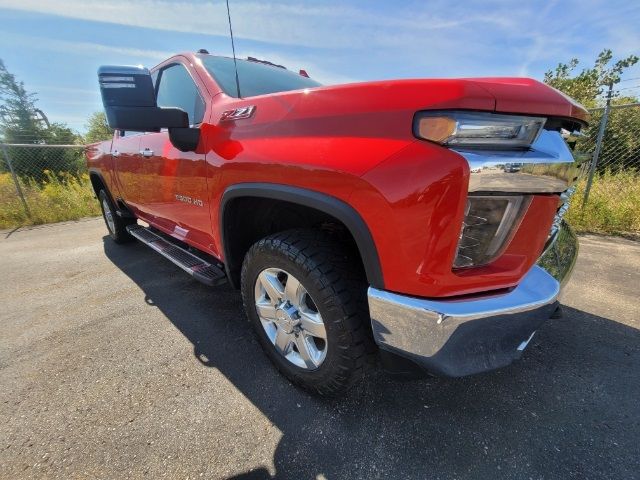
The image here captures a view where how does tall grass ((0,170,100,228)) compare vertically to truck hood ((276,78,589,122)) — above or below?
below

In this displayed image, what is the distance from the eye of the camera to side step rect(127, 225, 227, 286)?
2.31 metres

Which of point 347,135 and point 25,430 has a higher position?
point 347,135

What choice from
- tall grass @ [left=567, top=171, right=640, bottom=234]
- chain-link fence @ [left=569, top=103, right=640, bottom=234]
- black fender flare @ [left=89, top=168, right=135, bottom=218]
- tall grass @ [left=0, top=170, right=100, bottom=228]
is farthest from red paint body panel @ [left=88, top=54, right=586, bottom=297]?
tall grass @ [left=0, top=170, right=100, bottom=228]

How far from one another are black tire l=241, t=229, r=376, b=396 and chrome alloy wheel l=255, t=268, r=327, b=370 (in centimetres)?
7

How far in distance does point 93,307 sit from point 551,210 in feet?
11.3

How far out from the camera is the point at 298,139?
1463 millimetres

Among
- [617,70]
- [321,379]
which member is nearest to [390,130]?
[321,379]

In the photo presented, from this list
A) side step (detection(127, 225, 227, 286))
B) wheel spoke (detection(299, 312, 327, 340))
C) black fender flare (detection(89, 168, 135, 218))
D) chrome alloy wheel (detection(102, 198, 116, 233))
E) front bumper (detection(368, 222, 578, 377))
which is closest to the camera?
front bumper (detection(368, 222, 578, 377))

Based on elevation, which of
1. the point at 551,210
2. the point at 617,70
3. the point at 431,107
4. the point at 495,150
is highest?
the point at 617,70

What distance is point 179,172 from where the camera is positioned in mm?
2336

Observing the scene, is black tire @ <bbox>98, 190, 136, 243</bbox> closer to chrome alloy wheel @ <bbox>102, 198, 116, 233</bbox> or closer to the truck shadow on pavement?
chrome alloy wheel @ <bbox>102, 198, 116, 233</bbox>

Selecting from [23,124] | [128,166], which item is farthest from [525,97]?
[23,124]

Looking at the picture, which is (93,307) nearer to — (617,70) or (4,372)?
(4,372)

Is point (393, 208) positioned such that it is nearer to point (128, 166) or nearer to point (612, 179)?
point (128, 166)
